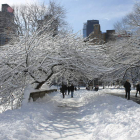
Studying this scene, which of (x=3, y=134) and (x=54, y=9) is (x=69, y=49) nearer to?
(x=3, y=134)

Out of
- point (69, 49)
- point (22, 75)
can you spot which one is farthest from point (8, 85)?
point (69, 49)

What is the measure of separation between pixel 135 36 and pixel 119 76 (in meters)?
4.14

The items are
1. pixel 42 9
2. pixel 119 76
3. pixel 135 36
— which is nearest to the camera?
pixel 135 36

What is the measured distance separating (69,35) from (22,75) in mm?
4285

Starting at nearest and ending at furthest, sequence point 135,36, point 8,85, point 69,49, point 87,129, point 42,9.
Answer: point 87,129 → point 8,85 → point 69,49 → point 135,36 → point 42,9

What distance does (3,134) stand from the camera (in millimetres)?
4301

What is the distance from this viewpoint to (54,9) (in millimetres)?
21734

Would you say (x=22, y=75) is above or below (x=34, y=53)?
below

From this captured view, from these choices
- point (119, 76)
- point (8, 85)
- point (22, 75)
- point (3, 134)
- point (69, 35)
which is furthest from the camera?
point (119, 76)

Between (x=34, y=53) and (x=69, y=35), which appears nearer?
(x=34, y=53)

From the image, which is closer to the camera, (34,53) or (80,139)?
(80,139)

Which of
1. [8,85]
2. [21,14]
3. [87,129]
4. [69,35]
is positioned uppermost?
[21,14]

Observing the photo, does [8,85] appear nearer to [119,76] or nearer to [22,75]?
[22,75]

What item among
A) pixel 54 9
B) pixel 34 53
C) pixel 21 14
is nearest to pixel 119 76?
pixel 34 53
